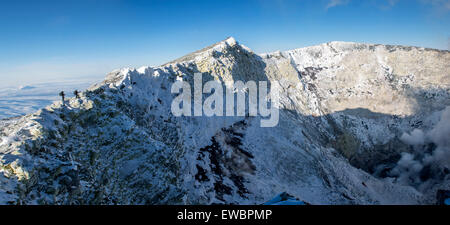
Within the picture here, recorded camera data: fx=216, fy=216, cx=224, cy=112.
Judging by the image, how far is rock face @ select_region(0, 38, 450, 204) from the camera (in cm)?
1278

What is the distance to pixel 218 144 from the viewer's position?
29406mm

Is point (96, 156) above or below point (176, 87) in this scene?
below

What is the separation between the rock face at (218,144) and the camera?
12780 mm

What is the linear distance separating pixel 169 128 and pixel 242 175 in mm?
10671

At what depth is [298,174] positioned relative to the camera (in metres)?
31.3

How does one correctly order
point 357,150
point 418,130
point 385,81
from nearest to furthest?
1. point 357,150
2. point 418,130
3. point 385,81

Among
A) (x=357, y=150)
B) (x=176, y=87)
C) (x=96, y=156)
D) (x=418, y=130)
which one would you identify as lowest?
(x=357, y=150)

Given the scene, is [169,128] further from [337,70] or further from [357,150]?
[337,70]
